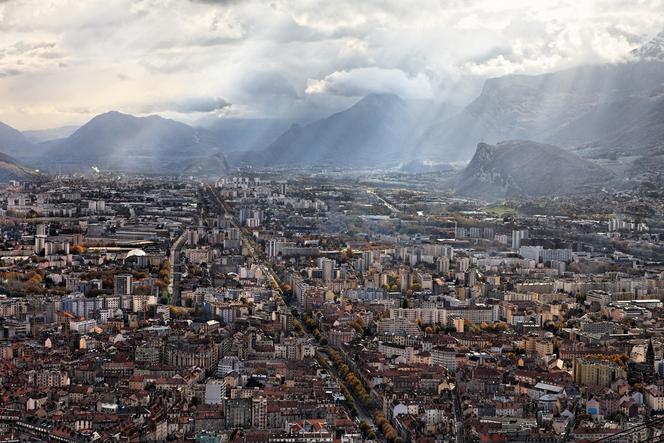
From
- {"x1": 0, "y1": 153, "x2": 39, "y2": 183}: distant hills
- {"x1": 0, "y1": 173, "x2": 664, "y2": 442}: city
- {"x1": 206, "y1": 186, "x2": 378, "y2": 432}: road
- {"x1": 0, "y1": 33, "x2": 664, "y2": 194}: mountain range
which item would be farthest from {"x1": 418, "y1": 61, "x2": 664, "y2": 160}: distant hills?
{"x1": 0, "y1": 153, "x2": 39, "y2": 183}: distant hills

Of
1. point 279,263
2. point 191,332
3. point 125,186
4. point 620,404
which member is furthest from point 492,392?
point 125,186

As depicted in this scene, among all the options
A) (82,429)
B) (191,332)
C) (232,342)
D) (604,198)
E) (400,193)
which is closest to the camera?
(82,429)

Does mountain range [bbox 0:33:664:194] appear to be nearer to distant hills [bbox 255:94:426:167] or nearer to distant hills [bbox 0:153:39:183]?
distant hills [bbox 255:94:426:167]

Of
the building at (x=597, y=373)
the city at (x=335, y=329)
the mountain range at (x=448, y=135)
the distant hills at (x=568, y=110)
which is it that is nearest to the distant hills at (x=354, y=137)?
the mountain range at (x=448, y=135)

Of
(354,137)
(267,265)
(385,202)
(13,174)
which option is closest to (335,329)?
(267,265)

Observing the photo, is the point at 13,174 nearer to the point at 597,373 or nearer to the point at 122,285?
the point at 122,285

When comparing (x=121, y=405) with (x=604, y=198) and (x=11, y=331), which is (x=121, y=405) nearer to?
(x=11, y=331)

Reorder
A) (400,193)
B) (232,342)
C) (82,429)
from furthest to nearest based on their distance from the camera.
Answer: (400,193) < (232,342) < (82,429)

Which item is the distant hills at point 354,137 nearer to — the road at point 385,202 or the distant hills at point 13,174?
the distant hills at point 13,174
